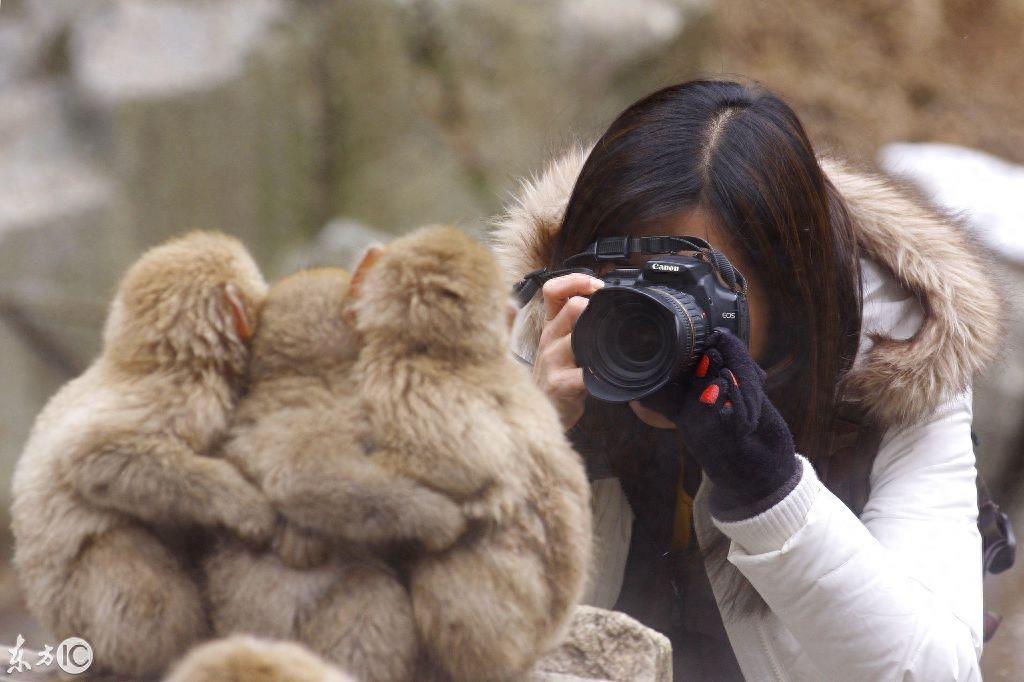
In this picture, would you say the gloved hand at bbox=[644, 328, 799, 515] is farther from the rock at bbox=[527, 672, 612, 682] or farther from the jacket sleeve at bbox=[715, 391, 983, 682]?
the rock at bbox=[527, 672, 612, 682]

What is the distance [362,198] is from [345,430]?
1826 millimetres

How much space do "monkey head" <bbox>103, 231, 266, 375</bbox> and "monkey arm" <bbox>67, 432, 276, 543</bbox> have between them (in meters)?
0.05

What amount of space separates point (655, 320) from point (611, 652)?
25 centimetres

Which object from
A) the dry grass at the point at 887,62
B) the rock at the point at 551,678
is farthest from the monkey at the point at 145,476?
the dry grass at the point at 887,62

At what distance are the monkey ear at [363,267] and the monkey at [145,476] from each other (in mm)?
51

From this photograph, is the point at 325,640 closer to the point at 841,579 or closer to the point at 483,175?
the point at 841,579

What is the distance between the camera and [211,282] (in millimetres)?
497

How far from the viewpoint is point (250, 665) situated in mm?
397

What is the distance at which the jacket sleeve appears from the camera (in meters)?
0.71

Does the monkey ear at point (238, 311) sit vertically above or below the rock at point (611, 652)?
above

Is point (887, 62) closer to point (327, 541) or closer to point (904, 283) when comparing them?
point (904, 283)

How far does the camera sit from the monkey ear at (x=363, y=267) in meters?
0.50

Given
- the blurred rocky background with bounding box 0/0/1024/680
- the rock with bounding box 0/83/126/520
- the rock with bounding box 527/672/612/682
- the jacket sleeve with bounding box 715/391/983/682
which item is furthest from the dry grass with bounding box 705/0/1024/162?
the rock with bounding box 527/672/612/682

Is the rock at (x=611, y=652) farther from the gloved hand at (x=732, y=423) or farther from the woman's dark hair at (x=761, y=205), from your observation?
→ the woman's dark hair at (x=761, y=205)
